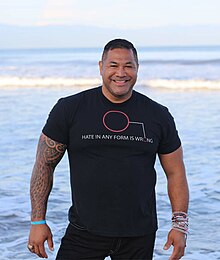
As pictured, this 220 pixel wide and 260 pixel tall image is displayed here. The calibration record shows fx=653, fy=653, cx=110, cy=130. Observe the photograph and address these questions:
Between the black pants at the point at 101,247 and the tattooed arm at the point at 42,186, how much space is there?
4.4 inches

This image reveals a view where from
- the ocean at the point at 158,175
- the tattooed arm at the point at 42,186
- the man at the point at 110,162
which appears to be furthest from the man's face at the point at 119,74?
the ocean at the point at 158,175

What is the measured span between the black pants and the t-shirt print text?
51cm

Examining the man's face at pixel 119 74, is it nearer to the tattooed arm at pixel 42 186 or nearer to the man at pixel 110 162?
the man at pixel 110 162

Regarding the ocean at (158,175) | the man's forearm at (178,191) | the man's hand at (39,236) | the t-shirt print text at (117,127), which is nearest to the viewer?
the t-shirt print text at (117,127)

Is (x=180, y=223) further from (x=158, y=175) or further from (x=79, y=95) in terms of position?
(x=158, y=175)

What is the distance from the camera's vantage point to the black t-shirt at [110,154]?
11.0 feet

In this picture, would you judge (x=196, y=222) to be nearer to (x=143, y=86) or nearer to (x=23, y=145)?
(x=23, y=145)

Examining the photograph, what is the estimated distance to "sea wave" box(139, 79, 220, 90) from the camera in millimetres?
22144

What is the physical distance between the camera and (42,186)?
3510mm

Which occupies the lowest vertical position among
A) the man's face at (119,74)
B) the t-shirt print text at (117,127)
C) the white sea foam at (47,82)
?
the t-shirt print text at (117,127)

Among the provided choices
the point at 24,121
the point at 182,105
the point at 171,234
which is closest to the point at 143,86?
the point at 182,105

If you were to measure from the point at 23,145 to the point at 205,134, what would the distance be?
10.3 feet

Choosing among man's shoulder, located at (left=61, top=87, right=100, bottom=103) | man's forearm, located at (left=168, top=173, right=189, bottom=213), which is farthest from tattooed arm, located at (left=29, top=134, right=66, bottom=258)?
man's forearm, located at (left=168, top=173, right=189, bottom=213)

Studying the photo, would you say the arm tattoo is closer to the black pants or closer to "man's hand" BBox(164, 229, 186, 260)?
the black pants
